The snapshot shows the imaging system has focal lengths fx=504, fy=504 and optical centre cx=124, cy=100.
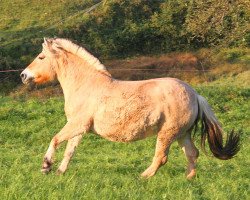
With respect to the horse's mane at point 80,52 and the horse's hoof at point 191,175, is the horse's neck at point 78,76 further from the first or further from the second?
the horse's hoof at point 191,175

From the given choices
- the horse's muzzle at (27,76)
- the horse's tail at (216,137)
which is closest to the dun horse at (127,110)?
the horse's tail at (216,137)

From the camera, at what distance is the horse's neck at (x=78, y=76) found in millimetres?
8758

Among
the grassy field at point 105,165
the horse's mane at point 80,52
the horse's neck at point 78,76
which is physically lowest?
the grassy field at point 105,165

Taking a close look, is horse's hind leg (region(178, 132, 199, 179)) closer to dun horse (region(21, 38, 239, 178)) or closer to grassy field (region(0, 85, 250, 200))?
dun horse (region(21, 38, 239, 178))

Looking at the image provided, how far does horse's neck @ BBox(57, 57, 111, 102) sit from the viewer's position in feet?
28.7

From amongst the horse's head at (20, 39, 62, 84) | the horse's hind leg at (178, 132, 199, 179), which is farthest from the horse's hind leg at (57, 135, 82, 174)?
the horse's hind leg at (178, 132, 199, 179)

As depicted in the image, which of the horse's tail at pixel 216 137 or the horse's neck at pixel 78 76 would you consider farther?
the horse's neck at pixel 78 76

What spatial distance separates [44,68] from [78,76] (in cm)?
66

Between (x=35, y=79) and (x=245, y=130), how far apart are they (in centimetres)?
819

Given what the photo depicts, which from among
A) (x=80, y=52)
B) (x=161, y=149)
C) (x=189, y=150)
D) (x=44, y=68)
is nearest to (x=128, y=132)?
(x=161, y=149)

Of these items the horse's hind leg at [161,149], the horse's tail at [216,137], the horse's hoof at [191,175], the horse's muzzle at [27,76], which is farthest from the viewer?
the horse's muzzle at [27,76]

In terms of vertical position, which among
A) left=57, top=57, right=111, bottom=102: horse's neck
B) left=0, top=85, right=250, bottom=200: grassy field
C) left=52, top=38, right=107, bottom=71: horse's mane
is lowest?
left=0, top=85, right=250, bottom=200: grassy field

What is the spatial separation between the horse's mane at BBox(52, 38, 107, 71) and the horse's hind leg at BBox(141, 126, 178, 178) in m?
1.65

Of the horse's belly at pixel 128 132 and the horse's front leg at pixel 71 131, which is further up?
the horse's front leg at pixel 71 131
